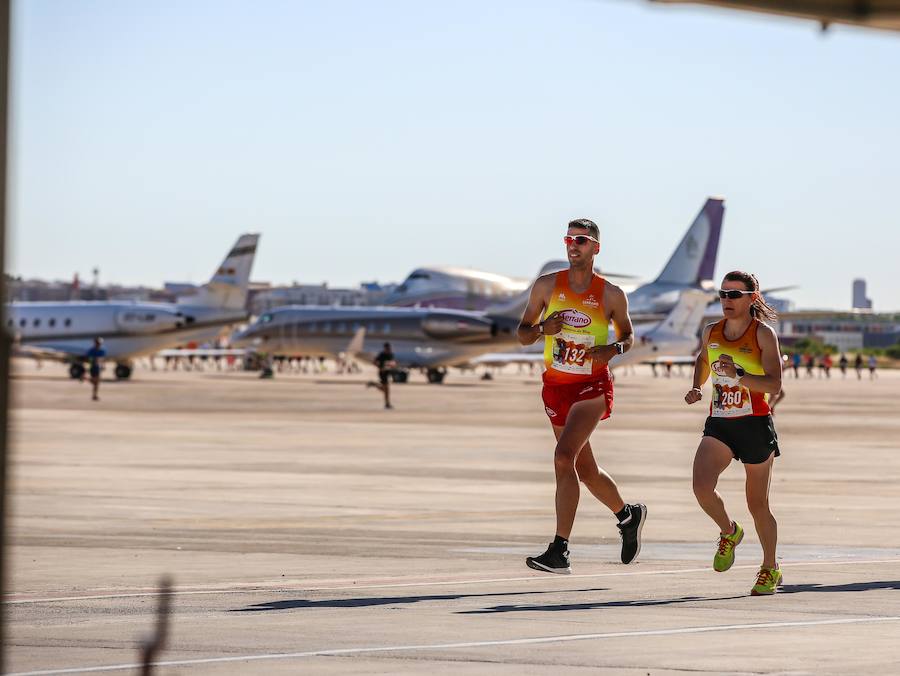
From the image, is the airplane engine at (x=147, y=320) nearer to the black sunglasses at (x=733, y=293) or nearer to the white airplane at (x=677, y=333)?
the white airplane at (x=677, y=333)

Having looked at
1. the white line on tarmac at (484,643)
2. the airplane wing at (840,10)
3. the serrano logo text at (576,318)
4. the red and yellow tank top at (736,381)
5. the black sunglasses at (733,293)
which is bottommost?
the white line on tarmac at (484,643)

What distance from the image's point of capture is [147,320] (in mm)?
79750

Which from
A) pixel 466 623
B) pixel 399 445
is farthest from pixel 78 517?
pixel 399 445

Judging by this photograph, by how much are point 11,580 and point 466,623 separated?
3197 millimetres

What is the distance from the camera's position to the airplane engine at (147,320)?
79.7 m

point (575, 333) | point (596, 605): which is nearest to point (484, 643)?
point (596, 605)

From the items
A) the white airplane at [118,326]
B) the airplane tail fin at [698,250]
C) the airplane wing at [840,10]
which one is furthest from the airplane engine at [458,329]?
the airplane wing at [840,10]

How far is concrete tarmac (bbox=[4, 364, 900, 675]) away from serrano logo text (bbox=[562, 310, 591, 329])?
1426mm

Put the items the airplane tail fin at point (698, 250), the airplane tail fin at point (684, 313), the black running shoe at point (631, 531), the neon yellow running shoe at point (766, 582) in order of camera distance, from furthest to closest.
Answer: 1. the airplane tail fin at point (698, 250)
2. the airplane tail fin at point (684, 313)
3. the black running shoe at point (631, 531)
4. the neon yellow running shoe at point (766, 582)

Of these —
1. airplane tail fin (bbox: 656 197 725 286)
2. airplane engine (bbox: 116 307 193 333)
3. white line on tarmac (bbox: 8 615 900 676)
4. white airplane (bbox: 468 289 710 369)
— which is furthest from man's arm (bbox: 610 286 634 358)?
airplane tail fin (bbox: 656 197 725 286)

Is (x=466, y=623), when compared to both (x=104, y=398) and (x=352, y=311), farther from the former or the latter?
(x=352, y=311)

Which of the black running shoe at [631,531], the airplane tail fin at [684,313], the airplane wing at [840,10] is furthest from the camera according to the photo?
the airplane tail fin at [684,313]

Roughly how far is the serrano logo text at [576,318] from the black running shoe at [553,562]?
1.26m

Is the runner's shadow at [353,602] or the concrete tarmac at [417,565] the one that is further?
the runner's shadow at [353,602]
